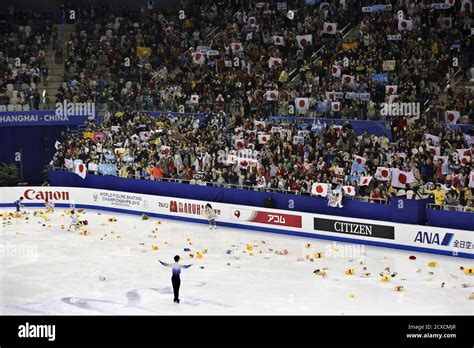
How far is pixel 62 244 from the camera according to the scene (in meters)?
32.6

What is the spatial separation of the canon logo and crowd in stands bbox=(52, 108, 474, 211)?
1551 mm

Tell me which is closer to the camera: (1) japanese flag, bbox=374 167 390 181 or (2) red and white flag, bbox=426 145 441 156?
(2) red and white flag, bbox=426 145 441 156

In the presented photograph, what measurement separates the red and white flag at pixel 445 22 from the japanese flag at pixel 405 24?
1.39 metres

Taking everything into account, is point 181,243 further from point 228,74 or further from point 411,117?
point 228,74

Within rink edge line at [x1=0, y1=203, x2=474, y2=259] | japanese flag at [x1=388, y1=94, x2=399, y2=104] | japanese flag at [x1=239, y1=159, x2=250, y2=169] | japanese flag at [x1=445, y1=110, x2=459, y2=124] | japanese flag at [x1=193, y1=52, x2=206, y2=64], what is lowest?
rink edge line at [x1=0, y1=203, x2=474, y2=259]

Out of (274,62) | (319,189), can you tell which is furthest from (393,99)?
(274,62)

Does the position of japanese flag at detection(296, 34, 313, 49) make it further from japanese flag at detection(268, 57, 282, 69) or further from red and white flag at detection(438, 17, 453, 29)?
red and white flag at detection(438, 17, 453, 29)

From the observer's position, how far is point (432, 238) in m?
29.9

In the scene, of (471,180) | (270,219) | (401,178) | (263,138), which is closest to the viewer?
(471,180)

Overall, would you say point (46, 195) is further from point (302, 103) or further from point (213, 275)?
point (213, 275)

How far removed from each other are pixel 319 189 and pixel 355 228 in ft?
8.28

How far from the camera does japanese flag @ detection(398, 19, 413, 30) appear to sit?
40.0 metres

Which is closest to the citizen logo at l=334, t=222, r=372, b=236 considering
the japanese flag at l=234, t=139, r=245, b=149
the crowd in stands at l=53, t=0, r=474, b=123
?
the crowd in stands at l=53, t=0, r=474, b=123

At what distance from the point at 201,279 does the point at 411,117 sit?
13647mm
